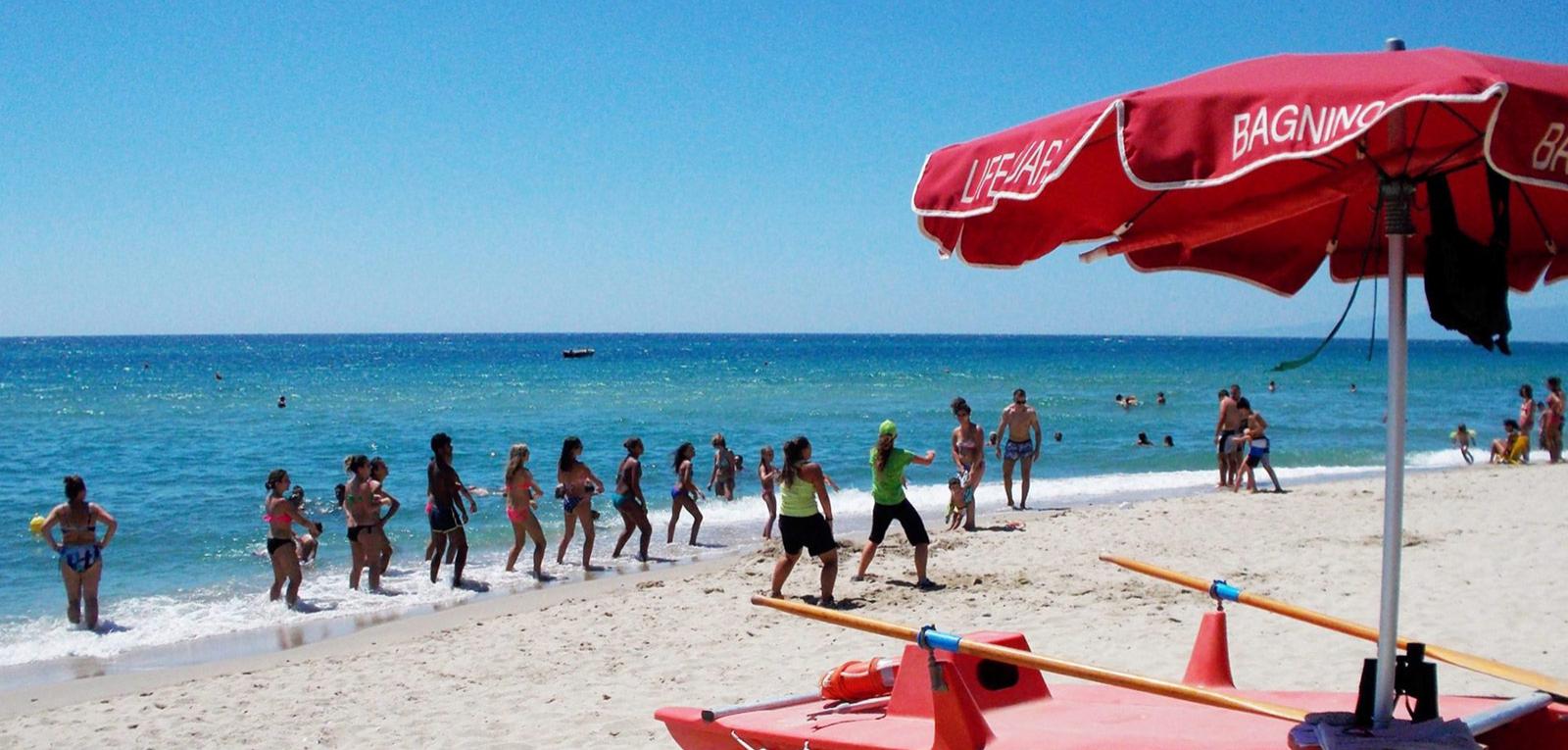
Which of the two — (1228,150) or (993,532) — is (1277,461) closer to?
(993,532)

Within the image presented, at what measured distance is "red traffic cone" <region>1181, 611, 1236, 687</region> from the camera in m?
4.31

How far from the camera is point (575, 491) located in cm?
1212

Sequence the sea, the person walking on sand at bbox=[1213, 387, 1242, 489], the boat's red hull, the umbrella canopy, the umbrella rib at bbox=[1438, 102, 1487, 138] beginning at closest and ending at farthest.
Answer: the umbrella canopy
the umbrella rib at bbox=[1438, 102, 1487, 138]
the boat's red hull
the sea
the person walking on sand at bbox=[1213, 387, 1242, 489]

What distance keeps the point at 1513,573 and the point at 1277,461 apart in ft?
48.1

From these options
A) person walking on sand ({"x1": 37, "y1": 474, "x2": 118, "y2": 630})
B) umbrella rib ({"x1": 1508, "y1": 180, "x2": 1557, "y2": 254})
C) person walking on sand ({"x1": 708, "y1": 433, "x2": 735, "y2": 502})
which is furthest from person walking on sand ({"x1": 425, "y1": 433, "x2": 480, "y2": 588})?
umbrella rib ({"x1": 1508, "y1": 180, "x2": 1557, "y2": 254})

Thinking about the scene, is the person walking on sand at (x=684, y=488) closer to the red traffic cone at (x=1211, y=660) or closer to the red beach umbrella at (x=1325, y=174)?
the red traffic cone at (x=1211, y=660)

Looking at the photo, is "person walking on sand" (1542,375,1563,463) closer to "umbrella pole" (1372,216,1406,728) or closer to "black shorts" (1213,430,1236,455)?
"black shorts" (1213,430,1236,455)

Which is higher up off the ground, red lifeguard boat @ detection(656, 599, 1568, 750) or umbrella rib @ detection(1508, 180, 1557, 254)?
umbrella rib @ detection(1508, 180, 1557, 254)

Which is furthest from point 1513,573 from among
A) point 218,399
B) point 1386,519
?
point 218,399

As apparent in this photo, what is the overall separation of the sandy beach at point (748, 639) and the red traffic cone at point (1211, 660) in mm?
2116

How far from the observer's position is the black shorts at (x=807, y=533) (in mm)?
8945

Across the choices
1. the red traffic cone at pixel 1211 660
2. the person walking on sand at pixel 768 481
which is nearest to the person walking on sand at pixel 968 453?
the person walking on sand at pixel 768 481

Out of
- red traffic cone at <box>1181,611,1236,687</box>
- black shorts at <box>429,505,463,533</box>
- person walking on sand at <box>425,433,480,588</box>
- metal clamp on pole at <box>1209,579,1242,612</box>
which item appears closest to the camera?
metal clamp on pole at <box>1209,579,1242,612</box>

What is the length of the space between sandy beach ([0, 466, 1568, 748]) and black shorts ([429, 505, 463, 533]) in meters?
0.97
